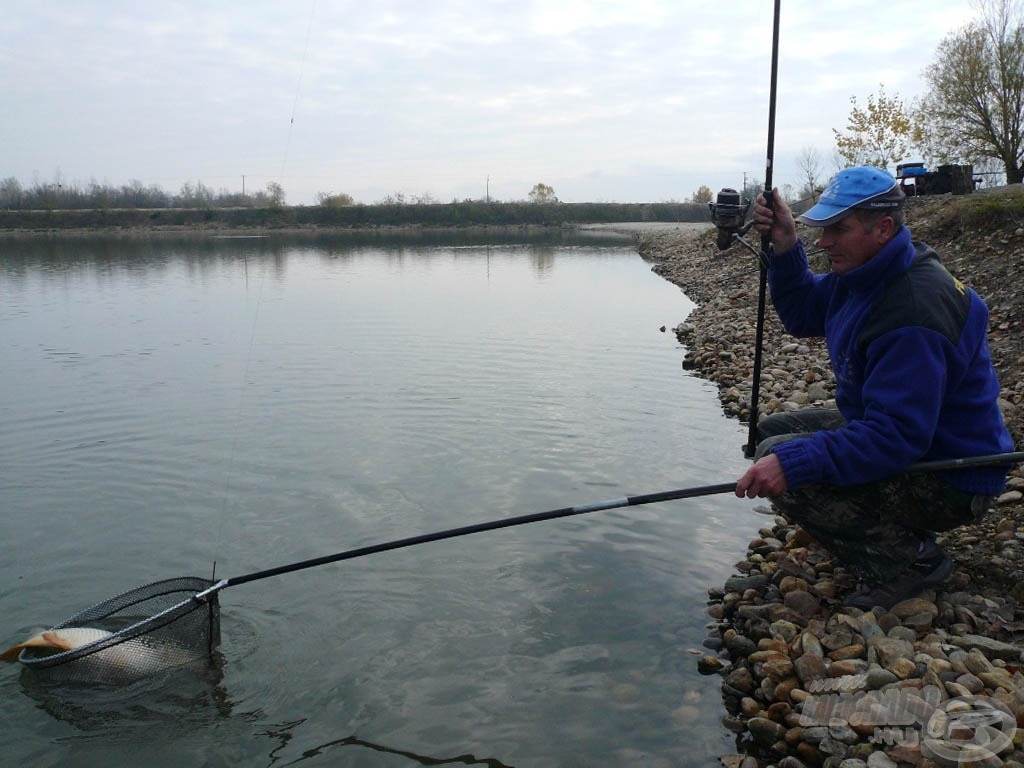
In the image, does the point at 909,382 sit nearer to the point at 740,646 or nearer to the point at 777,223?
the point at 777,223

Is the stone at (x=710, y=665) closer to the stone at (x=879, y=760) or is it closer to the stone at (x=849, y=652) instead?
the stone at (x=849, y=652)

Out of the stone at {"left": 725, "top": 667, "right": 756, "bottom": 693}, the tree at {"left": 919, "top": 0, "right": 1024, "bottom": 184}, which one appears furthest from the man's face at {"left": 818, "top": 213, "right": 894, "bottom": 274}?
the tree at {"left": 919, "top": 0, "right": 1024, "bottom": 184}

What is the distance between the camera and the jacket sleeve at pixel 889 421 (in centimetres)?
330

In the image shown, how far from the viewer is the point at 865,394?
11.4ft

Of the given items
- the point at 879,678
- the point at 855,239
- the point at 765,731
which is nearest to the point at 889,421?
the point at 855,239

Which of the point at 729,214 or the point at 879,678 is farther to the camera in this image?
the point at 729,214

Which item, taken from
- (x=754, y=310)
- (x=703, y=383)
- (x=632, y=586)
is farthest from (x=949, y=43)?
(x=632, y=586)

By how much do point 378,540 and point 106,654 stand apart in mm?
2047

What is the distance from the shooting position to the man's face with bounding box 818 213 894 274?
11.8 feet

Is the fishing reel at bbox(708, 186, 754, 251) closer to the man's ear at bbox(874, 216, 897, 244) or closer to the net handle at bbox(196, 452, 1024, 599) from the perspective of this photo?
the man's ear at bbox(874, 216, 897, 244)

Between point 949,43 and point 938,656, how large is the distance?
3055cm

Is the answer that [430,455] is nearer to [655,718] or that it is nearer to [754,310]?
[655,718]

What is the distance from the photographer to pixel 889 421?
3.33 meters

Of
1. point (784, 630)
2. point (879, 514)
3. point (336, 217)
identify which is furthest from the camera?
point (336, 217)
